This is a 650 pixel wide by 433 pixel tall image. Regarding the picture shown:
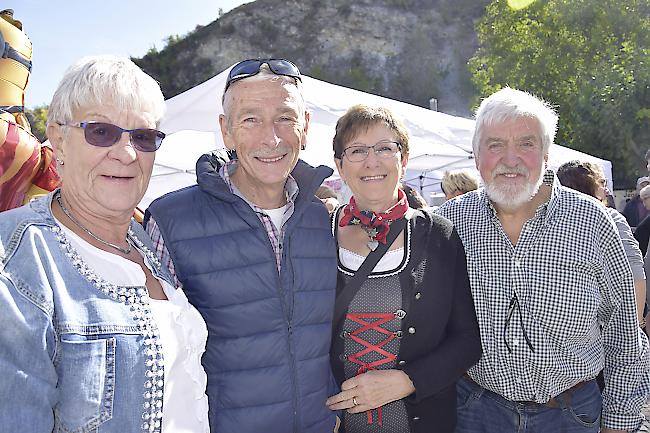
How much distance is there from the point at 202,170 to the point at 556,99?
25588 millimetres

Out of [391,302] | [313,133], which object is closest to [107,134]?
[391,302]

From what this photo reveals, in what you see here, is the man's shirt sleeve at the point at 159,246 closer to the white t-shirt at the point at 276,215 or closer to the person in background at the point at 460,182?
the white t-shirt at the point at 276,215

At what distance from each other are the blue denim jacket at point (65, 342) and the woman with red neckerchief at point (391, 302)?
889 millimetres

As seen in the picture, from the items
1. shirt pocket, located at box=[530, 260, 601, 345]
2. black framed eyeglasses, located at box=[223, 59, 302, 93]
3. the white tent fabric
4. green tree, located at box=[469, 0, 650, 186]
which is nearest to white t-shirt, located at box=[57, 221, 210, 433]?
black framed eyeglasses, located at box=[223, 59, 302, 93]

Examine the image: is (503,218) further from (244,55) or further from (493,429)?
(244,55)

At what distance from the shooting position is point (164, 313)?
1498 millimetres

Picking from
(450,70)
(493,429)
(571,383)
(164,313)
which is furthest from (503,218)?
(450,70)

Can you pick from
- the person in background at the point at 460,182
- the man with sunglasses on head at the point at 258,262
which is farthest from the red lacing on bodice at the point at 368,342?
the person in background at the point at 460,182

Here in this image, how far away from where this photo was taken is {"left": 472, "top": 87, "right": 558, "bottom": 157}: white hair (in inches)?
96.0

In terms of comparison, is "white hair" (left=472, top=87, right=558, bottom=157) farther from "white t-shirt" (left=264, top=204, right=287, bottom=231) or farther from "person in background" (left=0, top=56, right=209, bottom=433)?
"person in background" (left=0, top=56, right=209, bottom=433)

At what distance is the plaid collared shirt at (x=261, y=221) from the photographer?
6.18 feet

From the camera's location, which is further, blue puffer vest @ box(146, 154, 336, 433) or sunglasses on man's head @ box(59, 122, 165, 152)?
blue puffer vest @ box(146, 154, 336, 433)

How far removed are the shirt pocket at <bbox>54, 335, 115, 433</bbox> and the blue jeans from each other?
169cm

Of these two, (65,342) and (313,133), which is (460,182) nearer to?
(313,133)
